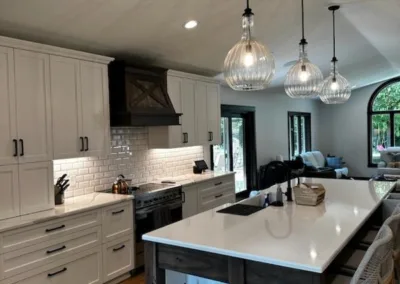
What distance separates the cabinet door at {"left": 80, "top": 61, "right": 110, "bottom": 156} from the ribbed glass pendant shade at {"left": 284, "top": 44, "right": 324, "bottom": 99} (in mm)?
1940

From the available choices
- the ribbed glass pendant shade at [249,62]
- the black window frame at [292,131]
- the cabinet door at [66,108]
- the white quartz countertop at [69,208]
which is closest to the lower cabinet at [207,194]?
the white quartz countertop at [69,208]

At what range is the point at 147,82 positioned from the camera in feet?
14.9

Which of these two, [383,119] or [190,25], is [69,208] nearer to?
[190,25]

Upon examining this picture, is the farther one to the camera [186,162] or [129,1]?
[186,162]

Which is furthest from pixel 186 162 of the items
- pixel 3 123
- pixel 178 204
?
pixel 3 123

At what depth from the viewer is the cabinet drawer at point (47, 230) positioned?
2.93 meters

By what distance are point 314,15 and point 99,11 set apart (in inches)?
105

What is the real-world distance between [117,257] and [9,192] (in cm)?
132

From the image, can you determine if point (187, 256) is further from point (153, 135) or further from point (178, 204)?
point (153, 135)

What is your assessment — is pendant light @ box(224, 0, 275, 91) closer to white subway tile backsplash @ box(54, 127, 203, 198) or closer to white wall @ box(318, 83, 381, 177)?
white subway tile backsplash @ box(54, 127, 203, 198)

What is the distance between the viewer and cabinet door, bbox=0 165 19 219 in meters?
3.07

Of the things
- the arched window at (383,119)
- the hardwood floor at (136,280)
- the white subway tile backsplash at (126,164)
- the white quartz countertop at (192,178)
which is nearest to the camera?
the hardwood floor at (136,280)

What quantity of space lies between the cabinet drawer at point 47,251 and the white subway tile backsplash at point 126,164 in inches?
25.6

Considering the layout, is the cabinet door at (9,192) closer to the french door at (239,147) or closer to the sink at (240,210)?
the sink at (240,210)
